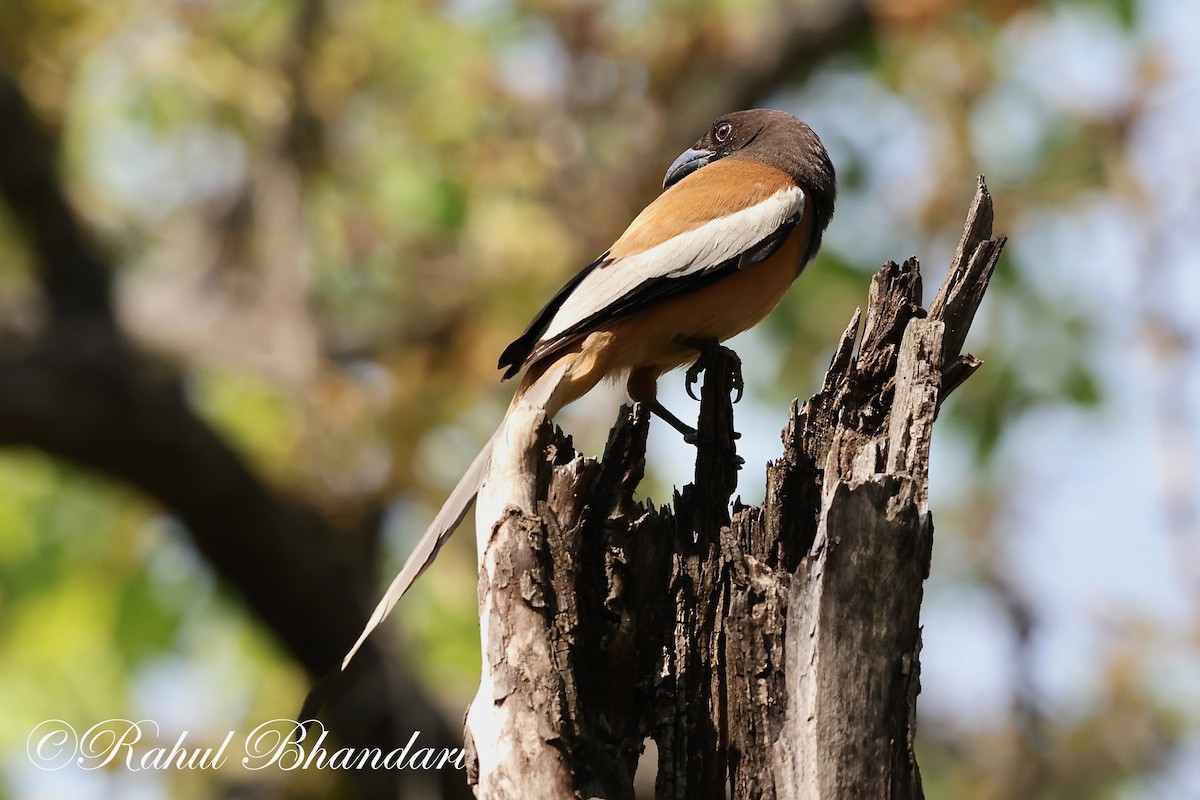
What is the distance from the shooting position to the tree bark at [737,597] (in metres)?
3.14

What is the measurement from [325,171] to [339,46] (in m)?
1.09

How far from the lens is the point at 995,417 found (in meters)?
9.43

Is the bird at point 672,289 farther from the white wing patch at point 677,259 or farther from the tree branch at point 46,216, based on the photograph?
the tree branch at point 46,216

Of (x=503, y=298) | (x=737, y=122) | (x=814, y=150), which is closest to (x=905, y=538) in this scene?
(x=814, y=150)

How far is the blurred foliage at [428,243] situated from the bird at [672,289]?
297 centimetres

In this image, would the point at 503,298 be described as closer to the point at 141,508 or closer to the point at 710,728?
the point at 141,508

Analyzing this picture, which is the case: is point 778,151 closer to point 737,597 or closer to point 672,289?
point 672,289

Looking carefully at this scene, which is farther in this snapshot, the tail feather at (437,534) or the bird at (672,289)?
the bird at (672,289)

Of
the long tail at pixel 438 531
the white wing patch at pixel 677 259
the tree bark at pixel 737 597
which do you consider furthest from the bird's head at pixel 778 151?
the long tail at pixel 438 531

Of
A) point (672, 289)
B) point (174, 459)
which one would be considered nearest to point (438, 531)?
point (672, 289)

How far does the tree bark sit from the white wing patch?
43.1 inches

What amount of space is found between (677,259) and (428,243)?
5.59 meters

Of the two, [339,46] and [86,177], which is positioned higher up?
[86,177]

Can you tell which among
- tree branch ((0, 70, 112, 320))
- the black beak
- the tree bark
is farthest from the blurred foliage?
the tree bark
